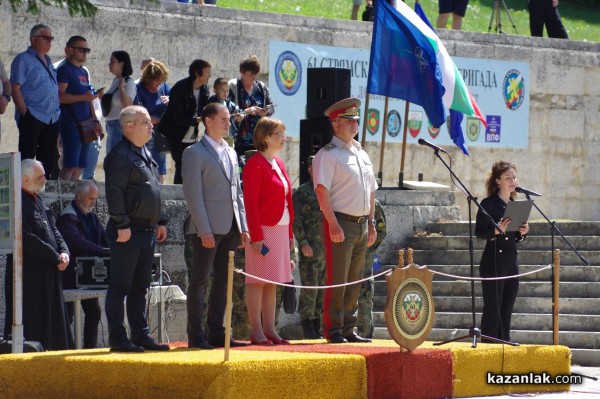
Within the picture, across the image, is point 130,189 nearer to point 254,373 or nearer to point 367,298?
point 254,373

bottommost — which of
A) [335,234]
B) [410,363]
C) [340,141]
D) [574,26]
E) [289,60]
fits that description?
[410,363]

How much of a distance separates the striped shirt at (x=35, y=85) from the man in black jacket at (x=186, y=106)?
1181 mm

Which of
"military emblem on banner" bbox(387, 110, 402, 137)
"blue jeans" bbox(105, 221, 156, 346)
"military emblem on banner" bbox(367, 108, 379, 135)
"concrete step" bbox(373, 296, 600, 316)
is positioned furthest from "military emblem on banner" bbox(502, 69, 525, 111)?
"blue jeans" bbox(105, 221, 156, 346)

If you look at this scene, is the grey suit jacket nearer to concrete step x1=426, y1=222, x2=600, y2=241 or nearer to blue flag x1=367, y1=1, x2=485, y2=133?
blue flag x1=367, y1=1, x2=485, y2=133

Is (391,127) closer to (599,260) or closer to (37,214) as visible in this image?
(599,260)

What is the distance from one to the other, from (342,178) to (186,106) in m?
3.31

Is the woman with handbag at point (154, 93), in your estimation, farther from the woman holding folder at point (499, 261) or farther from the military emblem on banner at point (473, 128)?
the military emblem on banner at point (473, 128)

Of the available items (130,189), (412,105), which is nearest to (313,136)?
(130,189)

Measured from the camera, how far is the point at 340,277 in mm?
10969

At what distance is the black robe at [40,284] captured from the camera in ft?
35.6

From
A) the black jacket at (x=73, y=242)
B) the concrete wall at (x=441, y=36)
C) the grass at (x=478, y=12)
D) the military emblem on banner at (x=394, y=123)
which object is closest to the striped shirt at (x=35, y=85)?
the black jacket at (x=73, y=242)

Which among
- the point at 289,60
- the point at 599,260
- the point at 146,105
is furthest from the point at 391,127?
the point at 146,105

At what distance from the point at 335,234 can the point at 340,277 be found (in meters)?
0.39

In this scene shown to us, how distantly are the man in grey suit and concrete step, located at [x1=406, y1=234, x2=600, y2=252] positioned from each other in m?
6.73
